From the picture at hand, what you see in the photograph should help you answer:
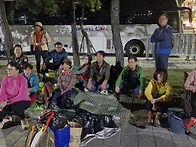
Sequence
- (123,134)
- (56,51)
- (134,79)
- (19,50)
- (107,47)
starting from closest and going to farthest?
(123,134) → (134,79) → (19,50) → (56,51) → (107,47)

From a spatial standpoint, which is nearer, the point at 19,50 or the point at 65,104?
the point at 65,104

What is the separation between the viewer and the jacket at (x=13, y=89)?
4102 mm

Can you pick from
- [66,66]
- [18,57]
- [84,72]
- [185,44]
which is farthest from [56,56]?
[185,44]

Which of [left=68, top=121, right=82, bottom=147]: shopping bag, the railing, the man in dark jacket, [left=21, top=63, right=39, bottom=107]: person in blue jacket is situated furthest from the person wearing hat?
the railing

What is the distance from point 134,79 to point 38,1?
709 centimetres

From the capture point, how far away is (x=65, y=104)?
4910 mm

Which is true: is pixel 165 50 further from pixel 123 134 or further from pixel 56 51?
pixel 56 51

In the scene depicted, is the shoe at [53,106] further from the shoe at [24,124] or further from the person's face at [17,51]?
the person's face at [17,51]

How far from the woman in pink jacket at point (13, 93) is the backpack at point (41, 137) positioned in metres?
1.26

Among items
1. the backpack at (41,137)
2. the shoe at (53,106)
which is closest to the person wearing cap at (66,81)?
the shoe at (53,106)

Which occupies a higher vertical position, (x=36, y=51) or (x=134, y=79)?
(x=36, y=51)

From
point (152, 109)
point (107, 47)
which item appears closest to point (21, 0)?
point (107, 47)

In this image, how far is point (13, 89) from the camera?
414 centimetres

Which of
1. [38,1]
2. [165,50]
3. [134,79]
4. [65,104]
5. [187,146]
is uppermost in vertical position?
[38,1]
